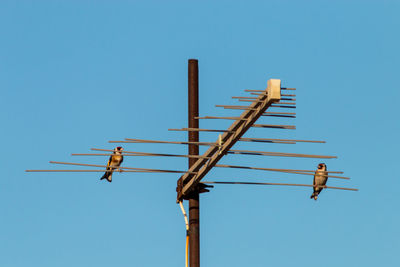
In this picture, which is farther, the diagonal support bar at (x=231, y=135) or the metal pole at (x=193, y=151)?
the metal pole at (x=193, y=151)

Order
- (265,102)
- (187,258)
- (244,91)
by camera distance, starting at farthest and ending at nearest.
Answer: (187,258)
(244,91)
(265,102)

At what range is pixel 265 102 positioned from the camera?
29.8ft

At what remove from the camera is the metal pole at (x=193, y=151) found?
10.4 meters

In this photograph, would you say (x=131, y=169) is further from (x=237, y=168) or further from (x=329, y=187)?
(x=329, y=187)

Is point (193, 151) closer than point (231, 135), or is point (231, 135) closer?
point (231, 135)

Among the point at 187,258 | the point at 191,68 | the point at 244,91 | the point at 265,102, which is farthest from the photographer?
the point at 191,68

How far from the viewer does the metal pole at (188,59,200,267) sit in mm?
10422

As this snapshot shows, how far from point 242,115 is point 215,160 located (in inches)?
29.4

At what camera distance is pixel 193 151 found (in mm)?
11023

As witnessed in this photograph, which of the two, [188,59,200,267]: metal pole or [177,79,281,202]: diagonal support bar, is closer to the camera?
[177,79,281,202]: diagonal support bar

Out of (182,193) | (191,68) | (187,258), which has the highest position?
(191,68)

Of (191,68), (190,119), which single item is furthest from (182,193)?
(191,68)

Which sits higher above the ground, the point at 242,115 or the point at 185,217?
the point at 242,115

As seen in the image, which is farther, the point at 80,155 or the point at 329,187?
the point at 329,187
